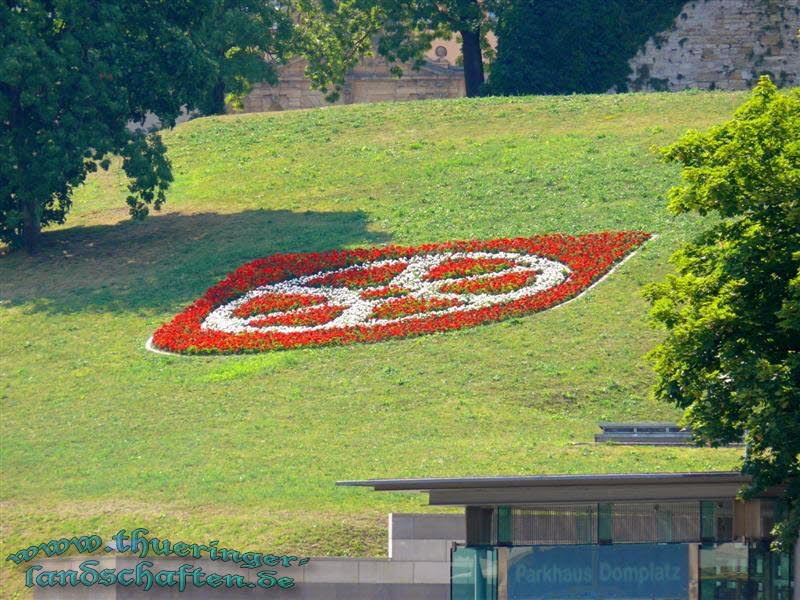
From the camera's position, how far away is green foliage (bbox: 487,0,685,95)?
208ft

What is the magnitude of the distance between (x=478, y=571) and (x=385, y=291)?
20928 millimetres

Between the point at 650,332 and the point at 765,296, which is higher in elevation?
the point at 765,296

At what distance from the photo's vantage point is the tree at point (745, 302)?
2100 cm

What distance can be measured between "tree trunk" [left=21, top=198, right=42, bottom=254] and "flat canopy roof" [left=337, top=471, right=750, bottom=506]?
30027 millimetres

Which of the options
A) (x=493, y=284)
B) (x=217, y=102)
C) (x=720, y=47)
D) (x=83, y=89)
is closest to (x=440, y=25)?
(x=217, y=102)

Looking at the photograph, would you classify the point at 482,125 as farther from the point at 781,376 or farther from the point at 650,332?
the point at 781,376

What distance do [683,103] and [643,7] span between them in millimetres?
9787

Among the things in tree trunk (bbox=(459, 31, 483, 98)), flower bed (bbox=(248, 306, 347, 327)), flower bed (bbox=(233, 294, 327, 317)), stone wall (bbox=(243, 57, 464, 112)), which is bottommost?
flower bed (bbox=(248, 306, 347, 327))

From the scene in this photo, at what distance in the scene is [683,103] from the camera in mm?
54906

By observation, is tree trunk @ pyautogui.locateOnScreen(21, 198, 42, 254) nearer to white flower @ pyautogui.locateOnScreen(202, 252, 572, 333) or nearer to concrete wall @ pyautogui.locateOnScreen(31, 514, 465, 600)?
white flower @ pyautogui.locateOnScreen(202, 252, 572, 333)

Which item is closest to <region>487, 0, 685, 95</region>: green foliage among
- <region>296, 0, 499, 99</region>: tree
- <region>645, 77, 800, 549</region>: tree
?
<region>296, 0, 499, 99</region>: tree

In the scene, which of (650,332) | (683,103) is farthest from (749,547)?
(683,103)

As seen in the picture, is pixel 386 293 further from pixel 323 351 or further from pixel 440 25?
pixel 440 25

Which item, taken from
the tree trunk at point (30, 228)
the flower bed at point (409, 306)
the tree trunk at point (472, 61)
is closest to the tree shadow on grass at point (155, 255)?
the tree trunk at point (30, 228)
